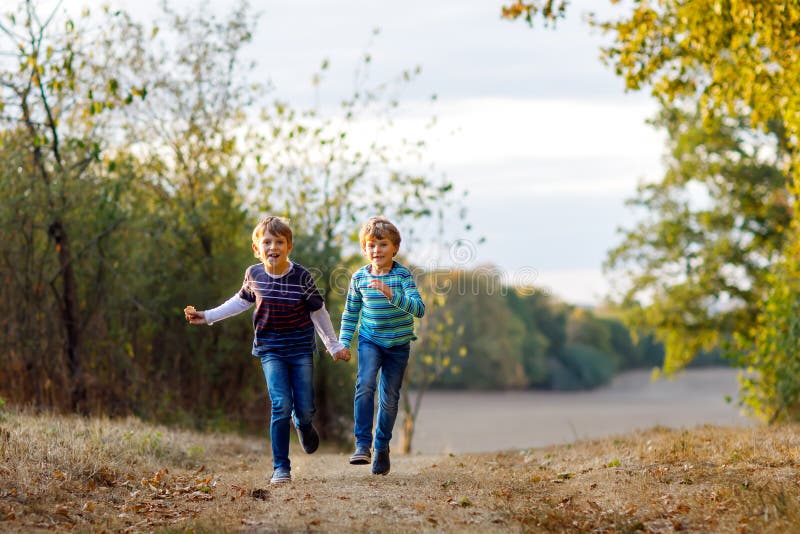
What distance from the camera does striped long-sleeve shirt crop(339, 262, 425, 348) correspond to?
654 centimetres

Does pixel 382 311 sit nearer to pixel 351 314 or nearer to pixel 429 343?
pixel 351 314

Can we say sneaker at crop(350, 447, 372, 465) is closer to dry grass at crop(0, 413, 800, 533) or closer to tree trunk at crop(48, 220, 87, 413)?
dry grass at crop(0, 413, 800, 533)

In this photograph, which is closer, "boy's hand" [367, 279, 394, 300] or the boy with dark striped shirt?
"boy's hand" [367, 279, 394, 300]

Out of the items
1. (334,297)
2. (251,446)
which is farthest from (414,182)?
(251,446)

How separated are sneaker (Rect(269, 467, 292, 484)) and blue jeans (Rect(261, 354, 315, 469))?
3 cm

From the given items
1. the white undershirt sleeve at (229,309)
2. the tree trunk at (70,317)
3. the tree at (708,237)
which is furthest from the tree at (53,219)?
the tree at (708,237)

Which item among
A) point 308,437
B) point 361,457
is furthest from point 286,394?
point 361,457

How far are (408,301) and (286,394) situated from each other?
1.17 metres

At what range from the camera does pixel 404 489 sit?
6180 millimetres

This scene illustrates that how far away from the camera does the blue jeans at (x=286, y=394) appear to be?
21.5ft

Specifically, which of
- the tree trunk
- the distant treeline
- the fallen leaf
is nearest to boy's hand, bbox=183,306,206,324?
the fallen leaf

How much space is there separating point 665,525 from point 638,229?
15583 mm

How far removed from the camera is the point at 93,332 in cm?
1105

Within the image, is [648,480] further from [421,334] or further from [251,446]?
[421,334]
